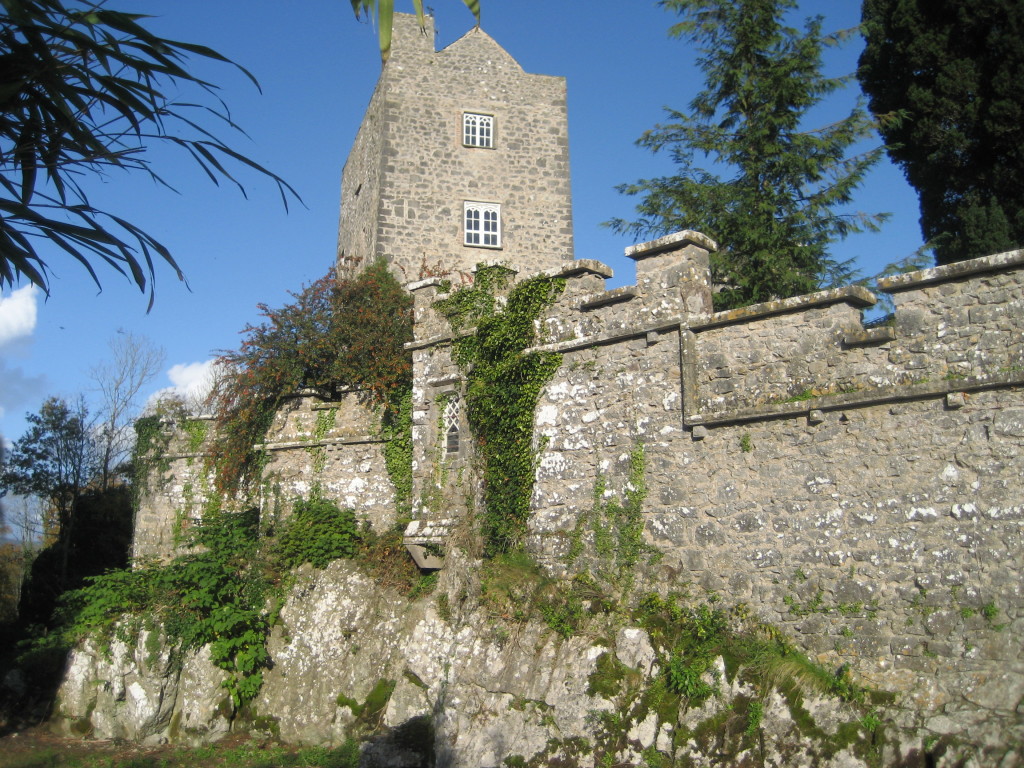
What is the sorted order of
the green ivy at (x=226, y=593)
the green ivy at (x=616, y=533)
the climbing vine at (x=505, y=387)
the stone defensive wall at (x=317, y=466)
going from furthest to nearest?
the stone defensive wall at (x=317, y=466), the green ivy at (x=226, y=593), the climbing vine at (x=505, y=387), the green ivy at (x=616, y=533)

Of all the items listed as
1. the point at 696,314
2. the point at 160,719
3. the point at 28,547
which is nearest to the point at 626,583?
the point at 696,314

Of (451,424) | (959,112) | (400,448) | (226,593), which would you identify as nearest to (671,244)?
(451,424)

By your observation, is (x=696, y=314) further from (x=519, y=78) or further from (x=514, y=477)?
(x=519, y=78)

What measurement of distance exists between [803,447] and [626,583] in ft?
7.90

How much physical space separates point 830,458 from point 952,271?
6.48ft

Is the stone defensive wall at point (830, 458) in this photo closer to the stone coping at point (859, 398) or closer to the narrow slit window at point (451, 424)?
the stone coping at point (859, 398)

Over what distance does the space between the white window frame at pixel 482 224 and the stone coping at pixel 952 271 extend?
13.8m

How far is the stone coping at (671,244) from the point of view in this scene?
9586mm

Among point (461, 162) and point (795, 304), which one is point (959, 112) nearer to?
point (795, 304)

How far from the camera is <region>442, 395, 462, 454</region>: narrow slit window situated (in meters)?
11.7

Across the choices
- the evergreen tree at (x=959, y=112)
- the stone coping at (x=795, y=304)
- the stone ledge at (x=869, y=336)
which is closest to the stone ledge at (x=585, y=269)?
the stone coping at (x=795, y=304)

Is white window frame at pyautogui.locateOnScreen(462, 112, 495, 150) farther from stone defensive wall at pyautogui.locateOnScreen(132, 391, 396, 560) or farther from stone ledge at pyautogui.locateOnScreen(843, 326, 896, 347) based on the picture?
stone ledge at pyautogui.locateOnScreen(843, 326, 896, 347)

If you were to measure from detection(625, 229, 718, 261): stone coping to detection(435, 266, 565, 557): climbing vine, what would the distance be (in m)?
1.20

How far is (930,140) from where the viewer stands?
16031mm
